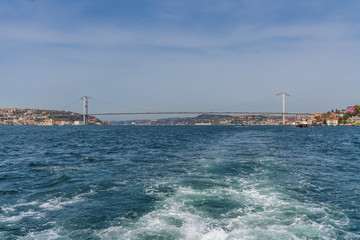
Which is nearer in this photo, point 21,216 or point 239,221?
point 239,221

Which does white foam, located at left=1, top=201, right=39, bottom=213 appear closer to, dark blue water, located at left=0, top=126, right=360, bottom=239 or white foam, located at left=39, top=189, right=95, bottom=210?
dark blue water, located at left=0, top=126, right=360, bottom=239

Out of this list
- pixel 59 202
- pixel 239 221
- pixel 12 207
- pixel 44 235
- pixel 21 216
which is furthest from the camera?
pixel 59 202

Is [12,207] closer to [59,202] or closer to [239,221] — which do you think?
[59,202]

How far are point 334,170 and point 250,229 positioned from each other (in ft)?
32.1

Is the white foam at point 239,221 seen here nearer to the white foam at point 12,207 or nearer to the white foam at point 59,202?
the white foam at point 59,202

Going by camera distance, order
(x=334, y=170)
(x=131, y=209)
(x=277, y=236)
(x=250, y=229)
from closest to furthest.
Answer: (x=277, y=236), (x=250, y=229), (x=131, y=209), (x=334, y=170)

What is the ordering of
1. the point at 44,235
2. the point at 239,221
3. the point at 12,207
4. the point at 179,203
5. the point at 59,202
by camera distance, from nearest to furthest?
the point at 44,235 < the point at 239,221 < the point at 12,207 < the point at 179,203 < the point at 59,202

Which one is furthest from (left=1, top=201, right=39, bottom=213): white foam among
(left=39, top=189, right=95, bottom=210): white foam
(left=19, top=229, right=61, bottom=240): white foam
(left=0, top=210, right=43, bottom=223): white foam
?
(left=19, top=229, right=61, bottom=240): white foam

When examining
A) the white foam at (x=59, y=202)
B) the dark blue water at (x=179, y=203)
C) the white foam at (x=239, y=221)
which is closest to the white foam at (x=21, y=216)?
the dark blue water at (x=179, y=203)

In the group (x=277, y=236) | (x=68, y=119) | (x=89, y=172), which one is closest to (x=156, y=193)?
(x=277, y=236)

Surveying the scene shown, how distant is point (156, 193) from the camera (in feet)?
27.8

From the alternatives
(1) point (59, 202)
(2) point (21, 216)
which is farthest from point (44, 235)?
(1) point (59, 202)

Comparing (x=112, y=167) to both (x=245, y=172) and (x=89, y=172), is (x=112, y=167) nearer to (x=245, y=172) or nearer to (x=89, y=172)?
(x=89, y=172)

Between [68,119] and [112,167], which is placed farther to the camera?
[68,119]
